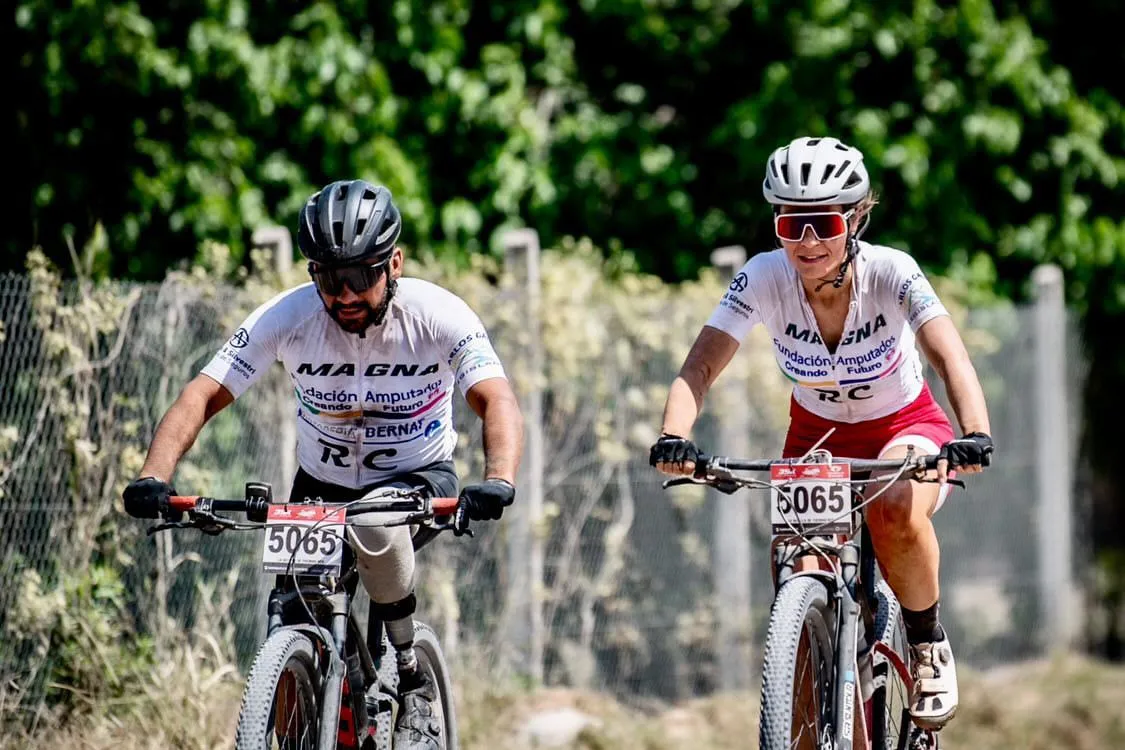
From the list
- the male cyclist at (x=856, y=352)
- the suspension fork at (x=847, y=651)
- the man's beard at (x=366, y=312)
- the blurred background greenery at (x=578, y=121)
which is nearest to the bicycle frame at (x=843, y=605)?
the suspension fork at (x=847, y=651)

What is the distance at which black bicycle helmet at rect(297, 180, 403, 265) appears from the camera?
4992 mm

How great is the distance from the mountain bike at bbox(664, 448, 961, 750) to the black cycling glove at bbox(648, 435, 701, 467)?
39 millimetres

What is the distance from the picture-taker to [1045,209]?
1241 cm

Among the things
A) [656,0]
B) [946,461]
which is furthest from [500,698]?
A: [656,0]

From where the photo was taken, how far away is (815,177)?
5457mm

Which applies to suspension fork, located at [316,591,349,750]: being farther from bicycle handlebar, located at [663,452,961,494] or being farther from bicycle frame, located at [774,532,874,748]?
bicycle frame, located at [774,532,874,748]

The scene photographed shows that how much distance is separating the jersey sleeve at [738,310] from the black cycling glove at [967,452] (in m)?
1.00

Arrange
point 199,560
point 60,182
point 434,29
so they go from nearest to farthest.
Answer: point 199,560, point 60,182, point 434,29

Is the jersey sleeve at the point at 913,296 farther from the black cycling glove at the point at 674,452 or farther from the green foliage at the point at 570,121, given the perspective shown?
the green foliage at the point at 570,121

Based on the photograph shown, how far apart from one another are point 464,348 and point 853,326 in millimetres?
1379

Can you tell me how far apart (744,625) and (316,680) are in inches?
213

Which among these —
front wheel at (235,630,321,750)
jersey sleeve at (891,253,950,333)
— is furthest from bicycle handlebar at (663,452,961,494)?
front wheel at (235,630,321,750)

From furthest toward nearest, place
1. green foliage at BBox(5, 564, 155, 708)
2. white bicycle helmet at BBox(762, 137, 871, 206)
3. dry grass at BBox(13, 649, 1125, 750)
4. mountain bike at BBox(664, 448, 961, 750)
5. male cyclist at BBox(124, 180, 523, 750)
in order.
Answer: green foliage at BBox(5, 564, 155, 708) < dry grass at BBox(13, 649, 1125, 750) < white bicycle helmet at BBox(762, 137, 871, 206) < male cyclist at BBox(124, 180, 523, 750) < mountain bike at BBox(664, 448, 961, 750)

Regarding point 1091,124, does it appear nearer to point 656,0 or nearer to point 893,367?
point 656,0
